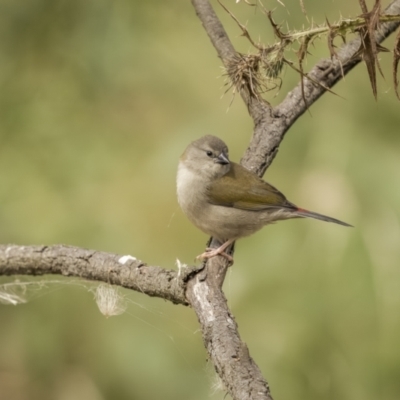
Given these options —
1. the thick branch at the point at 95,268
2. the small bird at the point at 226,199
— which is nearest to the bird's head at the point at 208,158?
the small bird at the point at 226,199

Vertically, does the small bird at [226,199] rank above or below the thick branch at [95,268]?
above

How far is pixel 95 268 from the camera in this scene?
8.37 feet

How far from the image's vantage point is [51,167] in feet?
13.7

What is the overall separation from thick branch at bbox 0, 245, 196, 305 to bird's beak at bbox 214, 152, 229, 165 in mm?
955

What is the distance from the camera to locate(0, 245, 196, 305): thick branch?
7.80 ft

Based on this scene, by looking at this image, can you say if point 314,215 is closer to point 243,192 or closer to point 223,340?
point 243,192

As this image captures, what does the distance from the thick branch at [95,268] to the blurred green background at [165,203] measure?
2.62 ft

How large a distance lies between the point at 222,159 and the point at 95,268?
3.43ft

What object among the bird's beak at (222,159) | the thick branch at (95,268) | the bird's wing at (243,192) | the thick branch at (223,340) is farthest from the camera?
the bird's beak at (222,159)

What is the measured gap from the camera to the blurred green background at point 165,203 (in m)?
3.16

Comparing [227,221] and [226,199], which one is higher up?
[226,199]

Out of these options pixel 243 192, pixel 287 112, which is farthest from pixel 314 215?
pixel 287 112

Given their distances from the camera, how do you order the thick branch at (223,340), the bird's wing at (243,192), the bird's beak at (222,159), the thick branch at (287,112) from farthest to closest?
1. the bird's beak at (222,159)
2. the bird's wing at (243,192)
3. the thick branch at (287,112)
4. the thick branch at (223,340)

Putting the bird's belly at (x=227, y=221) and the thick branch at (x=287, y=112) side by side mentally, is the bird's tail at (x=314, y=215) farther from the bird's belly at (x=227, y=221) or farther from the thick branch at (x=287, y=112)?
the thick branch at (x=287, y=112)
